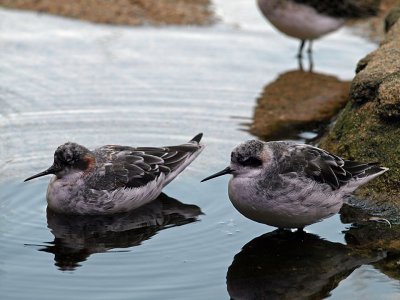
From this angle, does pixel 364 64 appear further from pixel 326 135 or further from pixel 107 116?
pixel 107 116

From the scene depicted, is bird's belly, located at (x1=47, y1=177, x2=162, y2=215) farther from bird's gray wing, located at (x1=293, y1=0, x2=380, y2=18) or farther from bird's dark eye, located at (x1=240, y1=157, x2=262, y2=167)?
bird's gray wing, located at (x1=293, y1=0, x2=380, y2=18)

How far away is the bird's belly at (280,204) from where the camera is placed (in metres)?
8.50

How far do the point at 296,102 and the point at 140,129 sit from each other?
279cm

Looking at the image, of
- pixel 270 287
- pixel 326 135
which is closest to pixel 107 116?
pixel 326 135

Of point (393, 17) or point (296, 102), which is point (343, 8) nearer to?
point (393, 17)

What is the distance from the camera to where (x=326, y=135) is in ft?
36.6

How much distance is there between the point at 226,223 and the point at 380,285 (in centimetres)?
188

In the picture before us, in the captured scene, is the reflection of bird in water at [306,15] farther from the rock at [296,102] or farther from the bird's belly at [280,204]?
the bird's belly at [280,204]

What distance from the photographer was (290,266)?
819cm

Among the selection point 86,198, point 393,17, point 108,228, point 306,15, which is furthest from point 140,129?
point 306,15

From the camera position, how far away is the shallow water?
787cm

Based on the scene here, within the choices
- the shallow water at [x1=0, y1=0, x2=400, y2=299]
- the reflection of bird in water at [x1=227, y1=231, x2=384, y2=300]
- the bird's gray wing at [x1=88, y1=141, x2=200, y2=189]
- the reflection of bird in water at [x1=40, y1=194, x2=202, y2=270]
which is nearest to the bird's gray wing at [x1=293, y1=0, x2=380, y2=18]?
the shallow water at [x1=0, y1=0, x2=400, y2=299]

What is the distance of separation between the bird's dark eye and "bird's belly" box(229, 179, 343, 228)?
20cm

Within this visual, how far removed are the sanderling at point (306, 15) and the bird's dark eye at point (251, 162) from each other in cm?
687
